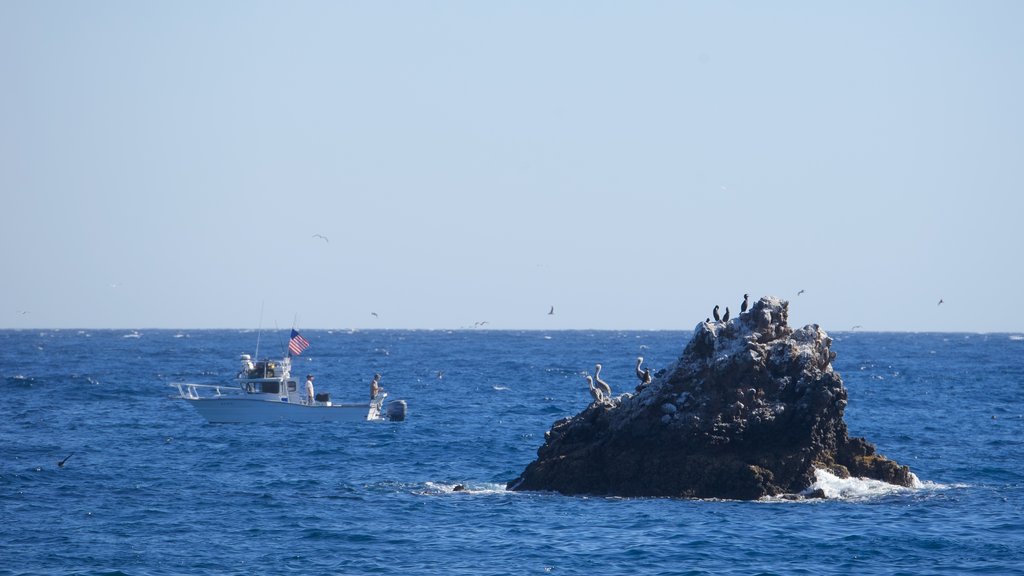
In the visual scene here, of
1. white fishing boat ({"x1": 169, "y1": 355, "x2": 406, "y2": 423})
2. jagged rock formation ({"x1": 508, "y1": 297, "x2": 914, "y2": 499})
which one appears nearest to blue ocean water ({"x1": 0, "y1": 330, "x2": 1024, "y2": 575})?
white fishing boat ({"x1": 169, "y1": 355, "x2": 406, "y2": 423})

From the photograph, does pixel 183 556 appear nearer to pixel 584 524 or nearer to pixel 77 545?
pixel 77 545

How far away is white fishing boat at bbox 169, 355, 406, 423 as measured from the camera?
5388cm

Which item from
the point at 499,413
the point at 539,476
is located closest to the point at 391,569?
the point at 539,476

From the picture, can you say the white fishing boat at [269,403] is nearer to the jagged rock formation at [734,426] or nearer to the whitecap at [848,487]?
the jagged rock formation at [734,426]

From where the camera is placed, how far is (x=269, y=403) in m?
53.7

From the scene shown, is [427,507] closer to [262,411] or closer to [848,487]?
[848,487]

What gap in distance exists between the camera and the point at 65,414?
191ft

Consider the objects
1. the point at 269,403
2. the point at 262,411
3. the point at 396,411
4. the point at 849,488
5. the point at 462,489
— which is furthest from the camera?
the point at 396,411

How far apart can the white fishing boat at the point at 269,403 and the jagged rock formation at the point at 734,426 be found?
23.0 metres

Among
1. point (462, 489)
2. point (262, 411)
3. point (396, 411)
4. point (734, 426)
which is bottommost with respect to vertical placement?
point (462, 489)

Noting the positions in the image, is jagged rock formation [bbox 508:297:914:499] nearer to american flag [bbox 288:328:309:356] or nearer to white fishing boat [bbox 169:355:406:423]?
american flag [bbox 288:328:309:356]

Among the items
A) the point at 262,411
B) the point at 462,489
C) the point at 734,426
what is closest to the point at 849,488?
the point at 734,426

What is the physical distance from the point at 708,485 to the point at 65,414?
3720 cm

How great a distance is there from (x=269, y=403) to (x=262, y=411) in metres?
0.60
